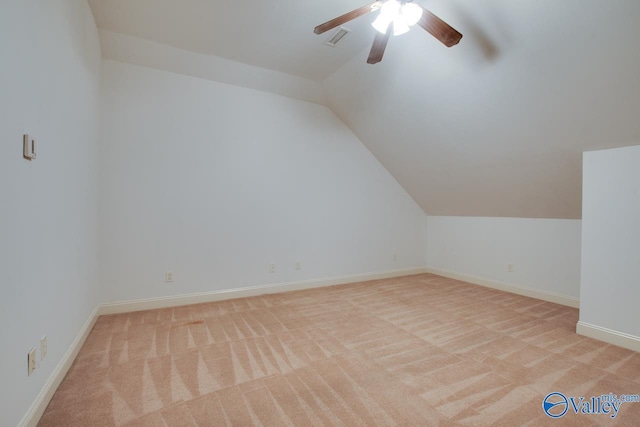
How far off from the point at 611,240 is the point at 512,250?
1.65m

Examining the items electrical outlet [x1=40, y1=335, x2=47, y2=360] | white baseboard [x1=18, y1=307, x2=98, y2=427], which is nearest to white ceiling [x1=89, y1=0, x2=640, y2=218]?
electrical outlet [x1=40, y1=335, x2=47, y2=360]

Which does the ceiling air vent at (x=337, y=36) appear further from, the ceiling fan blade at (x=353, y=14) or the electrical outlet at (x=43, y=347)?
the electrical outlet at (x=43, y=347)

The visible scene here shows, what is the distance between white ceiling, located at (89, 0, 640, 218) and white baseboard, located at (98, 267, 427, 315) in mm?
2110

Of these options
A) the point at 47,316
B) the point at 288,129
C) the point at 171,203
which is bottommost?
the point at 47,316

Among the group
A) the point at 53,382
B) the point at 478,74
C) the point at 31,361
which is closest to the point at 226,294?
the point at 53,382

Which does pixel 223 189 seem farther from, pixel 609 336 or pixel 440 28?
pixel 609 336

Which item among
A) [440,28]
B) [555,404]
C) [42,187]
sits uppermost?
[440,28]

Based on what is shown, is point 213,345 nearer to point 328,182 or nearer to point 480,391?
point 480,391

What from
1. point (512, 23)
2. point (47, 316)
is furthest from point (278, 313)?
point (512, 23)

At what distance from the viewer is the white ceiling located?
2.20 m

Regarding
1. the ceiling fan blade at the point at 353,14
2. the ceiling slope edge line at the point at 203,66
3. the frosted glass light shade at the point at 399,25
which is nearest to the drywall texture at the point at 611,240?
the frosted glass light shade at the point at 399,25

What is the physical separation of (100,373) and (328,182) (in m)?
3.43

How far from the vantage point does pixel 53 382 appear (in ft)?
6.04

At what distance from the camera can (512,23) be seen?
230cm
